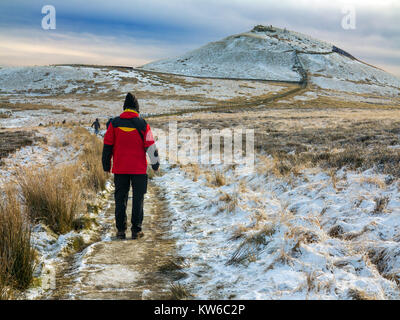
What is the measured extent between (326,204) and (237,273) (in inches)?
105

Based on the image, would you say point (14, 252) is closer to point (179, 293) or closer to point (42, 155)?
point (179, 293)

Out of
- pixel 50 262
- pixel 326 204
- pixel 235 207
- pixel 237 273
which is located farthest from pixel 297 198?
pixel 50 262

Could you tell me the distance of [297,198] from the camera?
6230mm

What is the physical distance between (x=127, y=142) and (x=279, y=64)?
120 m

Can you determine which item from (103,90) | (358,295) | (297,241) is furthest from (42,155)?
(103,90)

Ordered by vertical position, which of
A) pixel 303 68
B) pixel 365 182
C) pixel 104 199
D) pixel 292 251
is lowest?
pixel 104 199

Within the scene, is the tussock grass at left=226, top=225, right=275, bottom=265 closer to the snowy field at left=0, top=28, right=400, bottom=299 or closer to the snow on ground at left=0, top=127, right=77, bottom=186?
the snowy field at left=0, top=28, right=400, bottom=299

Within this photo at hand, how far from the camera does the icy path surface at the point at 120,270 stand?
3.39m

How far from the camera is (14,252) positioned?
3369 mm

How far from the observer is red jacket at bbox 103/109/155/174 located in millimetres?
4977

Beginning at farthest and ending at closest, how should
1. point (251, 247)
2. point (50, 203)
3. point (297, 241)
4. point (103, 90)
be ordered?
point (103, 90) → point (50, 203) → point (251, 247) → point (297, 241)
